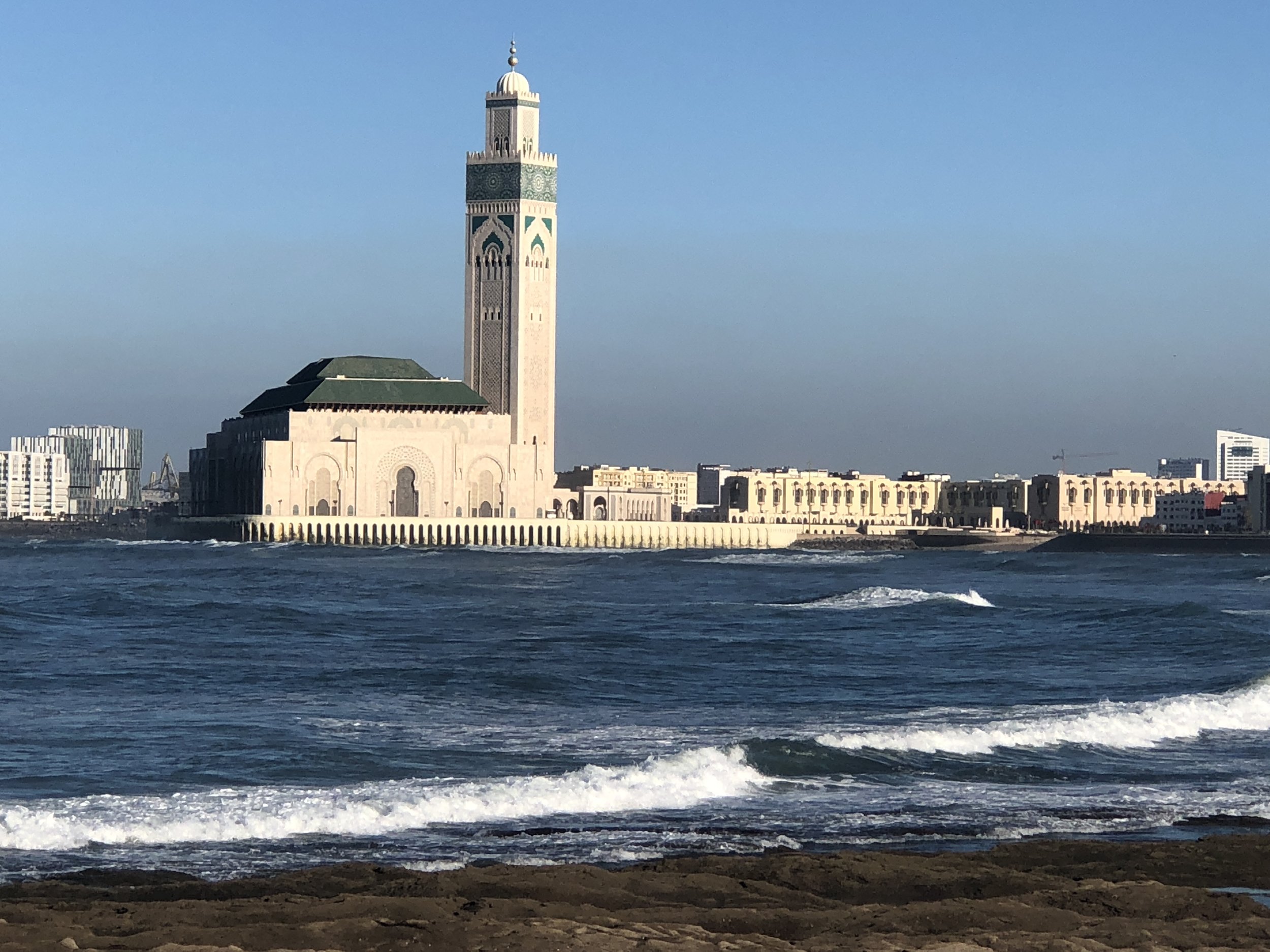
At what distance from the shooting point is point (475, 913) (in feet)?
35.8

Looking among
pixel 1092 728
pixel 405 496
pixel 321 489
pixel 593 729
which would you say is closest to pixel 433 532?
pixel 405 496

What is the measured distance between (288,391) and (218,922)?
439ft

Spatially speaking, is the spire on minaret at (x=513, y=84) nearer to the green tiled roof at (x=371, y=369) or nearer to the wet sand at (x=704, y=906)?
the green tiled roof at (x=371, y=369)

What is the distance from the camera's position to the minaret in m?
136

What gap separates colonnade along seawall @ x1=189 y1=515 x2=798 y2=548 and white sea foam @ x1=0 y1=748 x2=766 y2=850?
108279 millimetres

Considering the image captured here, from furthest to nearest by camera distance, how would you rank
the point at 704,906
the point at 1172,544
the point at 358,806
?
1. the point at 1172,544
2. the point at 358,806
3. the point at 704,906

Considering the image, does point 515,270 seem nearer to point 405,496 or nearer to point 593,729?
point 405,496

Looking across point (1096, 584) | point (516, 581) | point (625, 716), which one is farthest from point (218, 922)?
point (1096, 584)

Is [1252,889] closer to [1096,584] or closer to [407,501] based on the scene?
[1096,584]

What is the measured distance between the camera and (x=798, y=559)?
117 m

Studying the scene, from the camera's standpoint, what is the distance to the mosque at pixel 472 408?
5143 inches

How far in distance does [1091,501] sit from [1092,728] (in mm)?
174968

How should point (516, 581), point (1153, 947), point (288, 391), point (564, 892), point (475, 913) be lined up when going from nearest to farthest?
point (1153, 947) → point (475, 913) → point (564, 892) → point (516, 581) → point (288, 391)

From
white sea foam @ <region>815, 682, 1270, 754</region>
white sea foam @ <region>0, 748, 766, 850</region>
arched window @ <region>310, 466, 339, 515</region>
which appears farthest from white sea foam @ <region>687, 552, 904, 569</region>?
white sea foam @ <region>0, 748, 766, 850</region>
